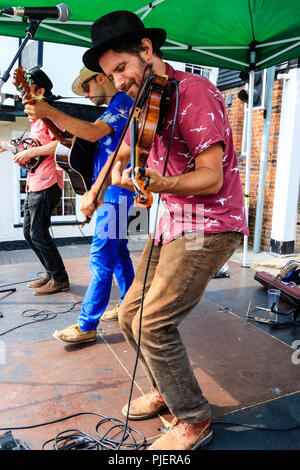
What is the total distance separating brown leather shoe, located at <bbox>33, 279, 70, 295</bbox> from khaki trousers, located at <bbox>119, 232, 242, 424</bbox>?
2598mm

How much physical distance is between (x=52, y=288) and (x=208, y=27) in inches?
145

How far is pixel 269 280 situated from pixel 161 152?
9.80 ft

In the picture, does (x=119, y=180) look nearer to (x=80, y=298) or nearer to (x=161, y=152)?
(x=161, y=152)

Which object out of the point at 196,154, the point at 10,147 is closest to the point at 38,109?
the point at 196,154

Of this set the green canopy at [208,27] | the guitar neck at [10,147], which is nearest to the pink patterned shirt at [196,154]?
the green canopy at [208,27]

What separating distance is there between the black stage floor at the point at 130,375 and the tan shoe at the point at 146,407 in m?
0.04

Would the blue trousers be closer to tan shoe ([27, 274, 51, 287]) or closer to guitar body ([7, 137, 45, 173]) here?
guitar body ([7, 137, 45, 173])

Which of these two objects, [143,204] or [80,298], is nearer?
[143,204]

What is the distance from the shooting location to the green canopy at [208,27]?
359 cm

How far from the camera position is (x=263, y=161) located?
6.53 m

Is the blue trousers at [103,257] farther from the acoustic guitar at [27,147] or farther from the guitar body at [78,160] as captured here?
the acoustic guitar at [27,147]

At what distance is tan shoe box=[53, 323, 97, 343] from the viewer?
9.37ft

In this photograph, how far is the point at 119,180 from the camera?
1.49 m

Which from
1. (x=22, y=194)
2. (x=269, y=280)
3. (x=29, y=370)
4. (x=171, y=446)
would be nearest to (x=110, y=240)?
(x=29, y=370)
